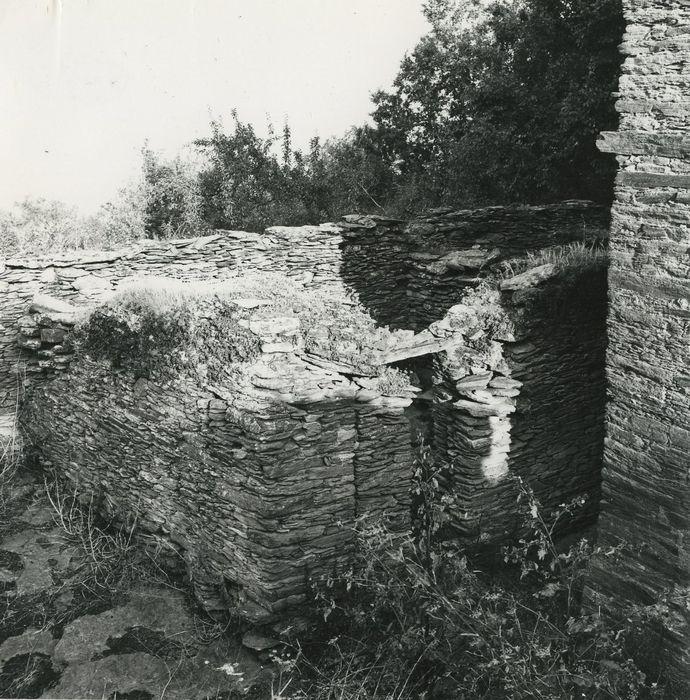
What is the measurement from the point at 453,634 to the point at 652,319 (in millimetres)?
2937

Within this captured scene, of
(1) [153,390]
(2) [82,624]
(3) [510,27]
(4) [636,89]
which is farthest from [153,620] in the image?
(3) [510,27]

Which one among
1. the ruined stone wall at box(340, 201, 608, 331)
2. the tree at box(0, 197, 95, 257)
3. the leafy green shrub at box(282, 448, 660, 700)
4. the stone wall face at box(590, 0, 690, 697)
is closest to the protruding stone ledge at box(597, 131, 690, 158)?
the stone wall face at box(590, 0, 690, 697)

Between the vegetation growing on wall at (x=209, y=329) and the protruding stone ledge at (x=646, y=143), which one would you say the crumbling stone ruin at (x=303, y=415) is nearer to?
the vegetation growing on wall at (x=209, y=329)

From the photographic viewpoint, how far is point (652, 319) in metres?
4.44

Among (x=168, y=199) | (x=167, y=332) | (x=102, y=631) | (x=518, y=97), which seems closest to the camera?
(x=102, y=631)

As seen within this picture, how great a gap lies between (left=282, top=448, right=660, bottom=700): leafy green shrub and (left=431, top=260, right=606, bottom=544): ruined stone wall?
0.40 meters

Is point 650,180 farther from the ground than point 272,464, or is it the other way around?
point 650,180

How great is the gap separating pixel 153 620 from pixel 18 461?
→ 143 inches

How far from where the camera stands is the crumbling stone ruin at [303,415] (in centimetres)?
545

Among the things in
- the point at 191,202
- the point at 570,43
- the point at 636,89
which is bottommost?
the point at 191,202

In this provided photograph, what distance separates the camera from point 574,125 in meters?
12.2

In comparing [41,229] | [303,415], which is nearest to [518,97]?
[303,415]

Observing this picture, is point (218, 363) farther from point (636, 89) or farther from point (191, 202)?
point (191, 202)

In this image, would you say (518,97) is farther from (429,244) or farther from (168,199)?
(168,199)
